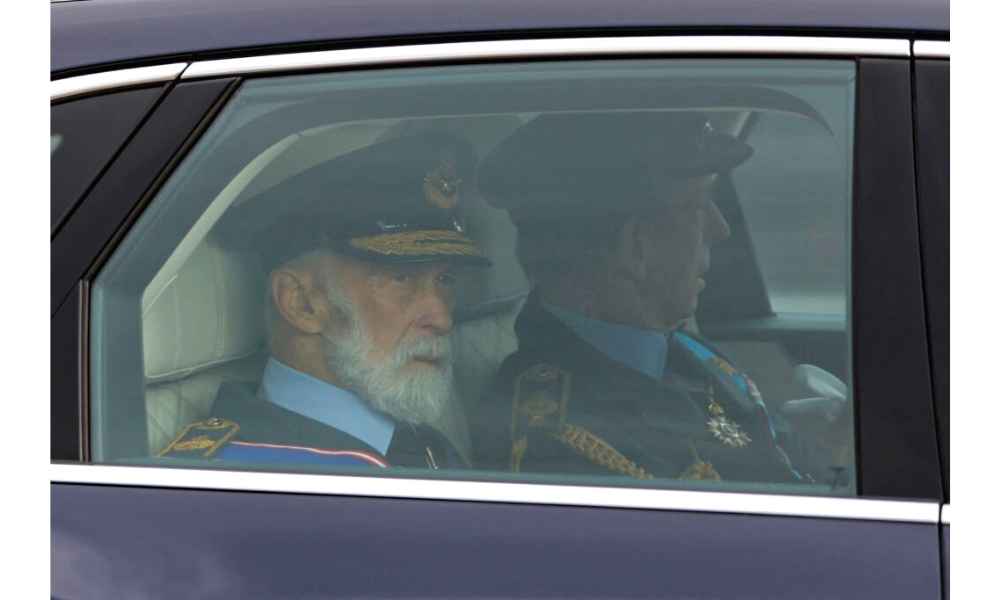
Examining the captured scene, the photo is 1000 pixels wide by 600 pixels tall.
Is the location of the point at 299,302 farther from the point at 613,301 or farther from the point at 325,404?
the point at 613,301

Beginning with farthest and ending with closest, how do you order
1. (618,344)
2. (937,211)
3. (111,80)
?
(111,80) → (618,344) → (937,211)

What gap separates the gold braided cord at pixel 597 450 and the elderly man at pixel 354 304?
16cm

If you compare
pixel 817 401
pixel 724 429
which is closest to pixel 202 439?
pixel 724 429

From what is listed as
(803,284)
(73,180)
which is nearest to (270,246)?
(73,180)

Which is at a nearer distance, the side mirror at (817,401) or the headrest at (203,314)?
the side mirror at (817,401)

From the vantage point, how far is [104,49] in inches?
67.7

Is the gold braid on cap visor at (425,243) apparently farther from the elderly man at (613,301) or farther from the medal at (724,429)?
the medal at (724,429)

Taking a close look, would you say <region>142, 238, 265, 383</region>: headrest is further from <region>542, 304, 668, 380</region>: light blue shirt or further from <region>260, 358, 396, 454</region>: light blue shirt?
<region>542, 304, 668, 380</region>: light blue shirt

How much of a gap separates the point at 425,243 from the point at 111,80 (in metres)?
0.49

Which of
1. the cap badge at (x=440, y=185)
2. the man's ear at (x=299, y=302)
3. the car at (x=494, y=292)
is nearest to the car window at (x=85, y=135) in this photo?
the car at (x=494, y=292)

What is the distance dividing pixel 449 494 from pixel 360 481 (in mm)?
113

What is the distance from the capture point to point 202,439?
162cm

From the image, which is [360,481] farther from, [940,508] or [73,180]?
[940,508]

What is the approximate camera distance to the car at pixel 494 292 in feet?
4.70
